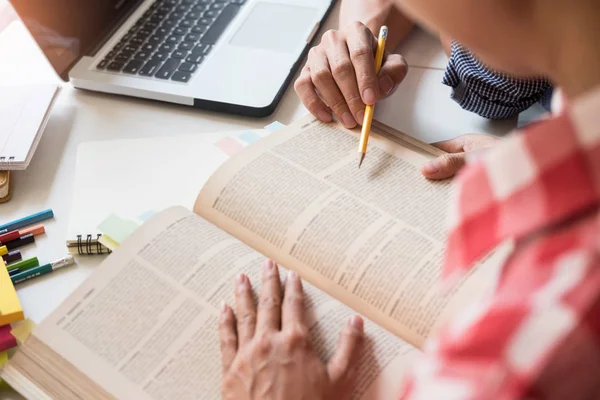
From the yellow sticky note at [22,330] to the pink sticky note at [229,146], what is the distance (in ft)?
1.07

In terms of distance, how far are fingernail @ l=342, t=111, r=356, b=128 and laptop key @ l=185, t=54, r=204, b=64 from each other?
0.27 m

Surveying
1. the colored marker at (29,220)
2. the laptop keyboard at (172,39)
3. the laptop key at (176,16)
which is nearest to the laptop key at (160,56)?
the laptop keyboard at (172,39)

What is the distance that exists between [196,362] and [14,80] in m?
0.63

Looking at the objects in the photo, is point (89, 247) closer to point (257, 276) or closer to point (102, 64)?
point (257, 276)

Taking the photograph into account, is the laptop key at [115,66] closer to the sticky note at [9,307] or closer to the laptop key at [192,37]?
the laptop key at [192,37]

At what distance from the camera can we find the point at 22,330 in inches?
25.8

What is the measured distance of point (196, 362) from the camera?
61cm

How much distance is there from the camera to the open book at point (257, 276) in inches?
23.7

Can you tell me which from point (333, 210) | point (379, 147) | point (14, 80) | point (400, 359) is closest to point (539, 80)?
point (379, 147)

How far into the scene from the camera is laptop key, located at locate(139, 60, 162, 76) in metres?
0.96

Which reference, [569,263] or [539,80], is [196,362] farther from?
[539,80]

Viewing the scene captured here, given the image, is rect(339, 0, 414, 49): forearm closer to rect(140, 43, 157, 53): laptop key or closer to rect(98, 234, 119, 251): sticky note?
rect(140, 43, 157, 53): laptop key

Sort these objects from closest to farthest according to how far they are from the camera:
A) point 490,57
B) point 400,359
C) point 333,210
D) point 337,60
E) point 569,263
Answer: point 569,263, point 490,57, point 400,359, point 333,210, point 337,60

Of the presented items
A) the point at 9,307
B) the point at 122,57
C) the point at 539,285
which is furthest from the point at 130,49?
the point at 539,285
